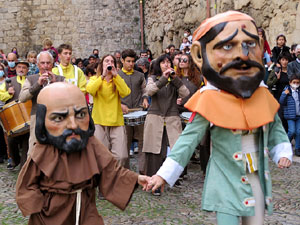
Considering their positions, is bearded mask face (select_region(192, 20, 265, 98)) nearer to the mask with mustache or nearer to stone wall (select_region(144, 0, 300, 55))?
the mask with mustache

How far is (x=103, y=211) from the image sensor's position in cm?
514

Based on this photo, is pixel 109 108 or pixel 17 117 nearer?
pixel 109 108

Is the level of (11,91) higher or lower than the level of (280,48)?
lower

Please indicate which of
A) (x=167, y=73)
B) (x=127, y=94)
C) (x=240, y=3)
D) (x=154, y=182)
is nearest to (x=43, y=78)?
(x=127, y=94)

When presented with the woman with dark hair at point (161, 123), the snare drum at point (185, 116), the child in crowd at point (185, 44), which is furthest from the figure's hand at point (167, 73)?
the child in crowd at point (185, 44)

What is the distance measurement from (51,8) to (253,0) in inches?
467

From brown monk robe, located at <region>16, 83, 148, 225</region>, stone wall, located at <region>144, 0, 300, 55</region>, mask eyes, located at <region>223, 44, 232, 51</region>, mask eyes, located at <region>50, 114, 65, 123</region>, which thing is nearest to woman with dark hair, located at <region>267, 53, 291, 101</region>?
stone wall, located at <region>144, 0, 300, 55</region>

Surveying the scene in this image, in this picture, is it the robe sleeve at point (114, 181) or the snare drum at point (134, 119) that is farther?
the snare drum at point (134, 119)

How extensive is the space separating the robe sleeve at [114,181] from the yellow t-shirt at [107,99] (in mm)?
2459

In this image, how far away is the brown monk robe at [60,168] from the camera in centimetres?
306

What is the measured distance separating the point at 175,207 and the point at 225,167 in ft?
7.54

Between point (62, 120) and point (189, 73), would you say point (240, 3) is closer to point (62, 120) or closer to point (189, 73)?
point (189, 73)

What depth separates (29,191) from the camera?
3.08 m

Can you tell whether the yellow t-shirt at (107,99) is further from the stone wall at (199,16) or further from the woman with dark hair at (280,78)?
the stone wall at (199,16)
